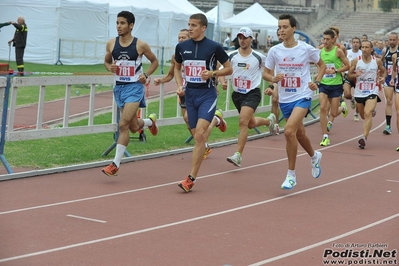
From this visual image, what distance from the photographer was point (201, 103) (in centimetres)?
1056

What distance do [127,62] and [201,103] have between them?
1.24m

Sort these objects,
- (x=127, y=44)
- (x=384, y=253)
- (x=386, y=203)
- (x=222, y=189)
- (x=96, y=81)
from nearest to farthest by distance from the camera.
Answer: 1. (x=384, y=253)
2. (x=386, y=203)
3. (x=222, y=189)
4. (x=127, y=44)
5. (x=96, y=81)

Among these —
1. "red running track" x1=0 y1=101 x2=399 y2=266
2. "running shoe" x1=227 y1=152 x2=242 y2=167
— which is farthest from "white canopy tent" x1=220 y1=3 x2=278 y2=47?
"red running track" x1=0 y1=101 x2=399 y2=266

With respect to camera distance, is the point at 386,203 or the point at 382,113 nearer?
the point at 386,203

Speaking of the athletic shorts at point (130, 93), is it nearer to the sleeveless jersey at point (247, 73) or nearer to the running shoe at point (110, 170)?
the running shoe at point (110, 170)

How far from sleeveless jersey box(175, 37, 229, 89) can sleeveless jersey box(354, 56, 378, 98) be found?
6.03 meters

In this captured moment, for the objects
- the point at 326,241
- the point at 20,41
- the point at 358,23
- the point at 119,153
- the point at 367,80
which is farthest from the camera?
the point at 358,23

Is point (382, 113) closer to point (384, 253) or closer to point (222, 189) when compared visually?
point (222, 189)

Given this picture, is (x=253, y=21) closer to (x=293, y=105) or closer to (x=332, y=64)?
(x=332, y=64)

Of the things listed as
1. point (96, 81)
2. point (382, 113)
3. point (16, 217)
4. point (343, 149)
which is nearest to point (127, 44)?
point (96, 81)

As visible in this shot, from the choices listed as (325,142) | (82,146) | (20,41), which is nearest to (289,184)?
(82,146)

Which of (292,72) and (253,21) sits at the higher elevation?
(253,21)

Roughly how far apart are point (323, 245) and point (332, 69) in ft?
29.1

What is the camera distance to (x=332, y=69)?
52.3ft
